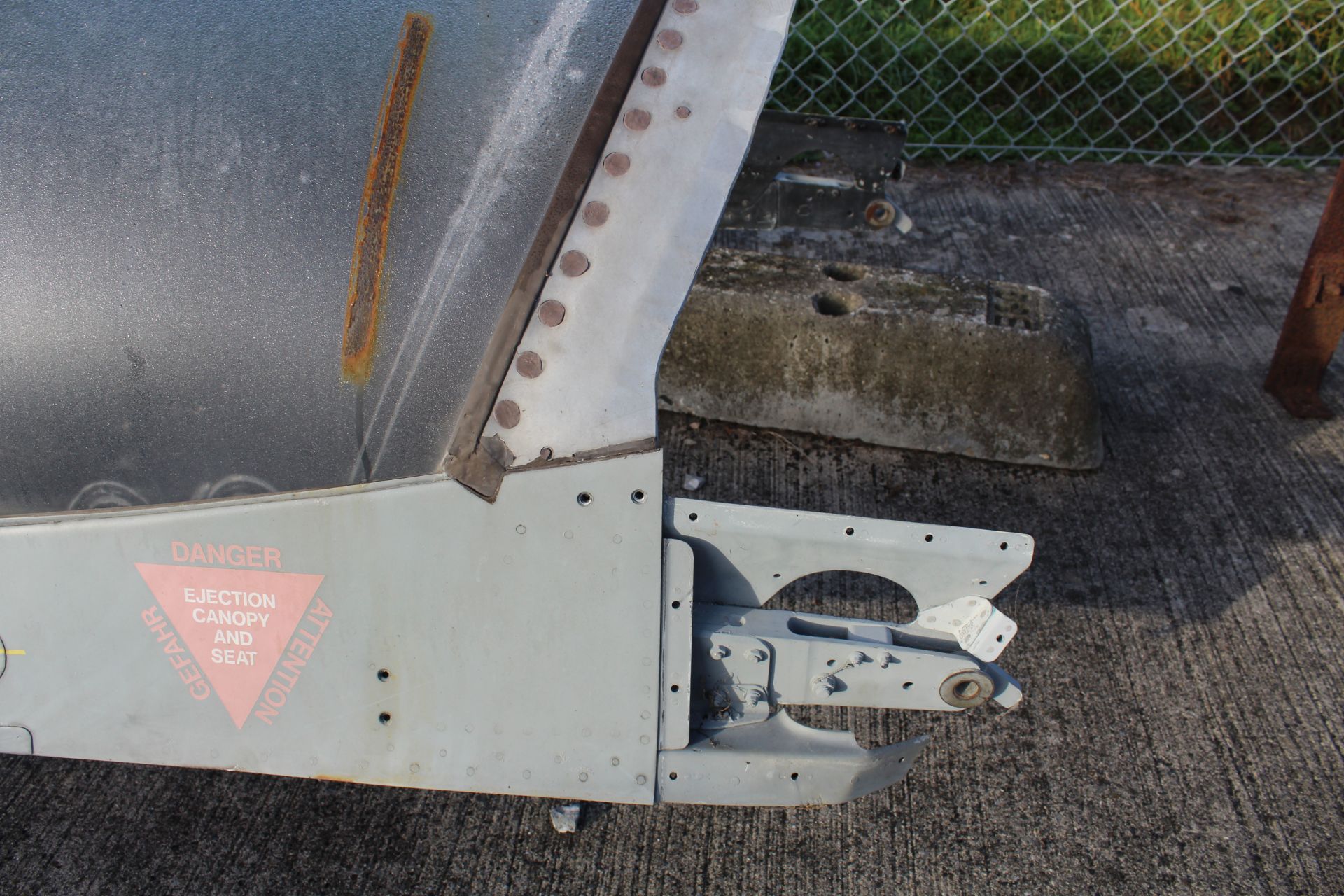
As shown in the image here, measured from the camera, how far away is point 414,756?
1580 mm

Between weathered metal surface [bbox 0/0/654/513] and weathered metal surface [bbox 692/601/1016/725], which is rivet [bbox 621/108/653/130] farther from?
weathered metal surface [bbox 692/601/1016/725]

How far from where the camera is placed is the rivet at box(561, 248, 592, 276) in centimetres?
134

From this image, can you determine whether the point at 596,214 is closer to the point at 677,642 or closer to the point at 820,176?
the point at 677,642

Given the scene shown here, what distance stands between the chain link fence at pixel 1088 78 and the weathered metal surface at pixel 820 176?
208cm

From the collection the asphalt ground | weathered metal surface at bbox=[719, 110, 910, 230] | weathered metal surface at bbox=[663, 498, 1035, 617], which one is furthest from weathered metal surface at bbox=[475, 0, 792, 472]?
weathered metal surface at bbox=[719, 110, 910, 230]

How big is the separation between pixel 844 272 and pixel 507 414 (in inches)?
Result: 72.4

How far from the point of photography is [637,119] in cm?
134

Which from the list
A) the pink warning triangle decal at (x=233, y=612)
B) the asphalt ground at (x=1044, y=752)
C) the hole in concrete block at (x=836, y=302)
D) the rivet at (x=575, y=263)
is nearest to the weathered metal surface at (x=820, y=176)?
the hole in concrete block at (x=836, y=302)

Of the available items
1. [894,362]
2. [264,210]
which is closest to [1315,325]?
[894,362]

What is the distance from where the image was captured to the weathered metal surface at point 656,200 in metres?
1.34

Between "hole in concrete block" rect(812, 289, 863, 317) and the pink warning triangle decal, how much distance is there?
179cm

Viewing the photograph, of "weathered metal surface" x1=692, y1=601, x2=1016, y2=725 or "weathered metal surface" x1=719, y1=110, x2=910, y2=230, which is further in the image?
"weathered metal surface" x1=719, y1=110, x2=910, y2=230

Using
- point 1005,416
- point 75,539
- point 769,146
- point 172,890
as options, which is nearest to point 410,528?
point 75,539

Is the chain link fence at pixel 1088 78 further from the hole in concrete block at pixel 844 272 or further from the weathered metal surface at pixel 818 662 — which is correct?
the weathered metal surface at pixel 818 662
